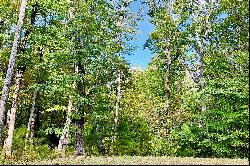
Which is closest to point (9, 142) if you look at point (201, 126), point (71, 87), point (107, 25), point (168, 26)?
point (71, 87)

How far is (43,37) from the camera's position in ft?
103

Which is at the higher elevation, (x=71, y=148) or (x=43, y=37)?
(x=43, y=37)

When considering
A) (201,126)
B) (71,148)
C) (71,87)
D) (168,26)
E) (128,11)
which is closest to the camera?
(71,87)

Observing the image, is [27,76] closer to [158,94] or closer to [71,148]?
[71,148]

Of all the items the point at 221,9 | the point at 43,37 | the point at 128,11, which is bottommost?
the point at 43,37

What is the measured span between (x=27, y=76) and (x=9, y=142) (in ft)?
51.1

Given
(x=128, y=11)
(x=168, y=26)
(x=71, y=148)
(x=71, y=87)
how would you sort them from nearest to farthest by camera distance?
(x=71, y=87) → (x=168, y=26) → (x=71, y=148) → (x=128, y=11)

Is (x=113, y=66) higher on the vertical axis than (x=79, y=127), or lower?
higher

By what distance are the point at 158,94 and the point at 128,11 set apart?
9.15 meters

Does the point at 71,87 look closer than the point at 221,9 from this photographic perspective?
Yes

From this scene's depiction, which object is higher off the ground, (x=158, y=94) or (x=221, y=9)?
(x=221, y=9)

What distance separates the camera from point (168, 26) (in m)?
37.4

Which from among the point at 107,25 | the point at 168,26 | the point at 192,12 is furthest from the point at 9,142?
the point at 192,12

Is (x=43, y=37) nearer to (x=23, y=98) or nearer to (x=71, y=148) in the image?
(x=71, y=148)
